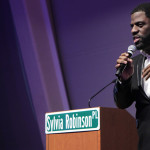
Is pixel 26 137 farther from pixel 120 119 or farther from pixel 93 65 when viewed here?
pixel 120 119

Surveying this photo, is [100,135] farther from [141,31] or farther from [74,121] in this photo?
[141,31]

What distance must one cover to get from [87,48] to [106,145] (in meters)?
1.88

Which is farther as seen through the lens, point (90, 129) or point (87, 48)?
point (87, 48)

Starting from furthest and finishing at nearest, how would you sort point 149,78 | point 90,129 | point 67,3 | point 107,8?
point 67,3, point 107,8, point 90,129, point 149,78

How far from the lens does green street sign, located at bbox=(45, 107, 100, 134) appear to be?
5.82 ft

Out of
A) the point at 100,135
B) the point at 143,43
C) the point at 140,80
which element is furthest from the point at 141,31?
the point at 100,135

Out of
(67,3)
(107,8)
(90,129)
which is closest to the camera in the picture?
(90,129)

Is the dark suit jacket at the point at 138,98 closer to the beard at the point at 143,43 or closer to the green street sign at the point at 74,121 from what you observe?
the beard at the point at 143,43

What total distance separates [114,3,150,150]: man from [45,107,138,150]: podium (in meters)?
0.19

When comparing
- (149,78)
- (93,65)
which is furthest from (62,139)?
(93,65)

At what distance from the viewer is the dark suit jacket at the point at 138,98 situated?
1.45 meters

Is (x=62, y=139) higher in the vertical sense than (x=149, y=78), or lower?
lower

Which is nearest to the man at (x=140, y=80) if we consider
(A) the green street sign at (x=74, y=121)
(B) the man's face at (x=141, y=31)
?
(B) the man's face at (x=141, y=31)

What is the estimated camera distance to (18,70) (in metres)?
3.64
